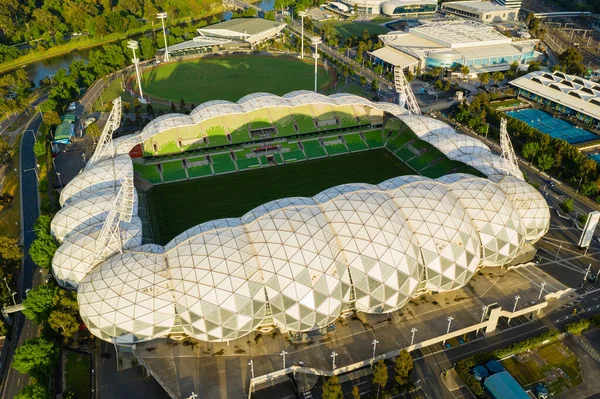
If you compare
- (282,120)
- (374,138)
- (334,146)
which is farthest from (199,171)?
(374,138)

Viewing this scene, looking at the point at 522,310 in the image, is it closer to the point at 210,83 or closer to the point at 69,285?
the point at 69,285

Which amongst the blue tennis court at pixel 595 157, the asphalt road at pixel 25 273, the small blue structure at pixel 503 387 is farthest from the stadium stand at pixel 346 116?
the small blue structure at pixel 503 387

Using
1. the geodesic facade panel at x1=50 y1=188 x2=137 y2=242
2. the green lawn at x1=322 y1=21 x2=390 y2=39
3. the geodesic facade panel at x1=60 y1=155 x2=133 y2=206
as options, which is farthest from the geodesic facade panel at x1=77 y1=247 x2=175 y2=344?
the green lawn at x1=322 y1=21 x2=390 y2=39

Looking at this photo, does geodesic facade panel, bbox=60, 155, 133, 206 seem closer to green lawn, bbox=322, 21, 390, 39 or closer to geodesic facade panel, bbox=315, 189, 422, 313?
geodesic facade panel, bbox=315, 189, 422, 313

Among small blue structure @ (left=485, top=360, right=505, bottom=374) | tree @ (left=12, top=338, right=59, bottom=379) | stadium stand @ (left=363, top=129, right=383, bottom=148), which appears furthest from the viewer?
stadium stand @ (left=363, top=129, right=383, bottom=148)

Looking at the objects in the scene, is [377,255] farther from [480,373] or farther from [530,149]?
[530,149]
